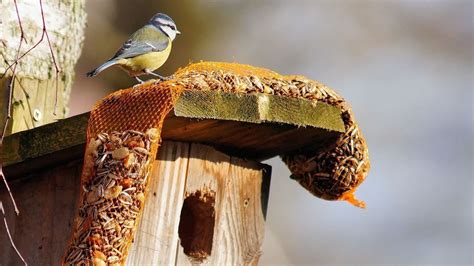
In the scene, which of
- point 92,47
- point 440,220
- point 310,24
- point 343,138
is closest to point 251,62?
point 310,24

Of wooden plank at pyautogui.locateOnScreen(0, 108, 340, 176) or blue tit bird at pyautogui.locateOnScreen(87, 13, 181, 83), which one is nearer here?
wooden plank at pyautogui.locateOnScreen(0, 108, 340, 176)

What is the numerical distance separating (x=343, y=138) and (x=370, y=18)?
5.18 meters

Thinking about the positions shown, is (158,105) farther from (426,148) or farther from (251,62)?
(426,148)

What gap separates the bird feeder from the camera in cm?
337

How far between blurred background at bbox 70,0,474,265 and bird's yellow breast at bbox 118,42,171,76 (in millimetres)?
2912

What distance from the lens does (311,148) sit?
12.8 ft

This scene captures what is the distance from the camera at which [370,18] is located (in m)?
8.84

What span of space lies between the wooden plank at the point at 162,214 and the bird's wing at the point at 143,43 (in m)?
0.97

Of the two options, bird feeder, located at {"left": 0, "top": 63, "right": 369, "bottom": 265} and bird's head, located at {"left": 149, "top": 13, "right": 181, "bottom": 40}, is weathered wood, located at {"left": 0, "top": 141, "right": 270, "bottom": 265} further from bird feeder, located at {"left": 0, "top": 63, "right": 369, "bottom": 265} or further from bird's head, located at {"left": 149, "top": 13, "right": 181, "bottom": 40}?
bird's head, located at {"left": 149, "top": 13, "right": 181, "bottom": 40}

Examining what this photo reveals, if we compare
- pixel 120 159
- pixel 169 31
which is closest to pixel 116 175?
pixel 120 159

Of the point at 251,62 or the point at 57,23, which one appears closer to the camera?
the point at 57,23

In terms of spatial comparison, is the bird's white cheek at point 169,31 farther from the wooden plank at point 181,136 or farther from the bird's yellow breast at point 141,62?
the wooden plank at point 181,136

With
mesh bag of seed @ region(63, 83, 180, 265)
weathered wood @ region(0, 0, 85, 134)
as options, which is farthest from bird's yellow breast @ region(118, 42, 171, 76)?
mesh bag of seed @ region(63, 83, 180, 265)

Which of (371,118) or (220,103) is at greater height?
(371,118)
